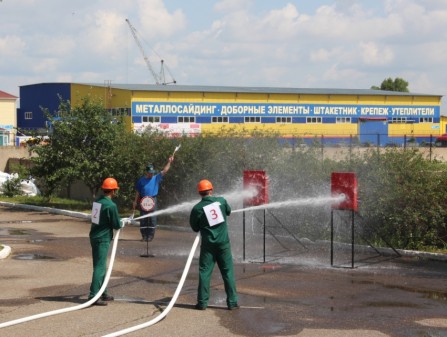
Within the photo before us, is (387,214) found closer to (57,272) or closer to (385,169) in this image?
(385,169)

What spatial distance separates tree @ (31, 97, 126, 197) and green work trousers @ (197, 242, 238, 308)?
1647 cm

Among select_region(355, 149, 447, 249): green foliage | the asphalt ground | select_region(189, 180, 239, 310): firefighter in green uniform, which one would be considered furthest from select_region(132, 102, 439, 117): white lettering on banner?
select_region(189, 180, 239, 310): firefighter in green uniform

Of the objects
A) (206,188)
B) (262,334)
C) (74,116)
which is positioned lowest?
(262,334)

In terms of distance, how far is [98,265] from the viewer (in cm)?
1097

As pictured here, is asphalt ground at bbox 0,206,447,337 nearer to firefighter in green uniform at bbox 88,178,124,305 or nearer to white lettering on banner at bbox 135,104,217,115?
firefighter in green uniform at bbox 88,178,124,305

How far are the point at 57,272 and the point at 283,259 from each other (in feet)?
14.2

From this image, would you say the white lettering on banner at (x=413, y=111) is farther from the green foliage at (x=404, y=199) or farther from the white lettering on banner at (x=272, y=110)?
the green foliage at (x=404, y=199)

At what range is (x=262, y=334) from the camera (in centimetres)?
923

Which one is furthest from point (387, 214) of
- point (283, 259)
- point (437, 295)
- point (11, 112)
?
point (11, 112)

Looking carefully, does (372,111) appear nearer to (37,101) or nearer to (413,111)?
(413,111)

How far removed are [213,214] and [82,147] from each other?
1785 cm

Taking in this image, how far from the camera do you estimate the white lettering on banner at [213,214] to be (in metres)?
10.6

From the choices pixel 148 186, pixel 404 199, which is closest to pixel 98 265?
pixel 148 186

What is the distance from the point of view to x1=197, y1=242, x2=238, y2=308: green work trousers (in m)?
10.5
